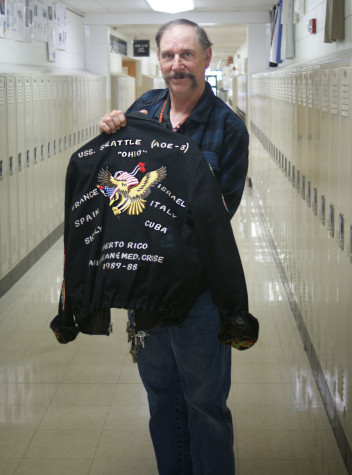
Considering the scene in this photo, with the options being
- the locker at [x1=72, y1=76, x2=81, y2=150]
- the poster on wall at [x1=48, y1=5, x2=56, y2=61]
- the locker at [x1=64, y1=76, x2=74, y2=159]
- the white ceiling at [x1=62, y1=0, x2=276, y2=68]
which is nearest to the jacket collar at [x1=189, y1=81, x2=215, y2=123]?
the locker at [x1=64, y1=76, x2=74, y2=159]

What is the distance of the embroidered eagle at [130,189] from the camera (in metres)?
2.12

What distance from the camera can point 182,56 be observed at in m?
2.29

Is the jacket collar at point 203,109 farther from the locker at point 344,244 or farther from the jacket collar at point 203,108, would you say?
the locker at point 344,244

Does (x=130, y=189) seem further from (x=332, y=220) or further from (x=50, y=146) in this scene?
(x=50, y=146)

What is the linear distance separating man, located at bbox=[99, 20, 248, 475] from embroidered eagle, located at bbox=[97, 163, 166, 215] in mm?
186

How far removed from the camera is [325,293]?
11.6 ft

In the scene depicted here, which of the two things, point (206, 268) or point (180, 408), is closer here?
point (206, 268)

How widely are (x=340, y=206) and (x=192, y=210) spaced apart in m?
1.10

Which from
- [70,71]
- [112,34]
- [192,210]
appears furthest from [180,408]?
[112,34]

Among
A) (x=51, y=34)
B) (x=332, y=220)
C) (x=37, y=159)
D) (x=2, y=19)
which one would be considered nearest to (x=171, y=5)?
(x=51, y=34)

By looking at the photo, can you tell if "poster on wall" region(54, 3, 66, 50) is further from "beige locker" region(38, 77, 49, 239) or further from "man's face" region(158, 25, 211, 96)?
"man's face" region(158, 25, 211, 96)

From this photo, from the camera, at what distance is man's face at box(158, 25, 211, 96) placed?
89.4 inches

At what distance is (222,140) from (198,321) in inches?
24.0

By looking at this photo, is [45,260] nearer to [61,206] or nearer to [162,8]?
[61,206]
